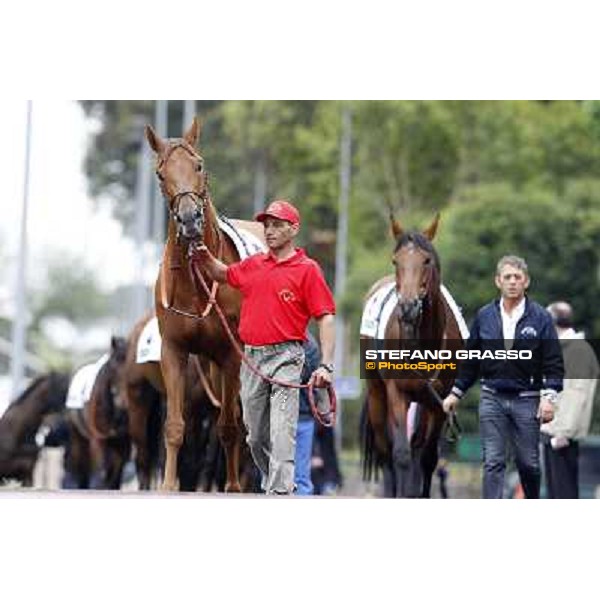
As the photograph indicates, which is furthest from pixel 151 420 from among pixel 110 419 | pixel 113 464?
pixel 113 464

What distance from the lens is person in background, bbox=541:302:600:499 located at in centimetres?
1631

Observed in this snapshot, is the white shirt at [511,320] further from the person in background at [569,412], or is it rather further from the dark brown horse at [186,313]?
the dark brown horse at [186,313]

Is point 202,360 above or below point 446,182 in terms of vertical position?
below

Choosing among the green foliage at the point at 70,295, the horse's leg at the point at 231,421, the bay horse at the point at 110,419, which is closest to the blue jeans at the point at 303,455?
the horse's leg at the point at 231,421

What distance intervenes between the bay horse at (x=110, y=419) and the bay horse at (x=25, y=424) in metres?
0.61

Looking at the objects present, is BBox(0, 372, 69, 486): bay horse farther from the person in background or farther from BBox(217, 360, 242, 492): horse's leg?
the person in background

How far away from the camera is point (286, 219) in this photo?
42.4 ft

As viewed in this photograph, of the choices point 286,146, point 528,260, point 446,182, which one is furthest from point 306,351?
point 286,146

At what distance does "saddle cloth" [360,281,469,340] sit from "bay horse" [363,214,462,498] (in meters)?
0.05

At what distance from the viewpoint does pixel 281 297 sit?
1310cm

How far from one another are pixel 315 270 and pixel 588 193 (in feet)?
76.9

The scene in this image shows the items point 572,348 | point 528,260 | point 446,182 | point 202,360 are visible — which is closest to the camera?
point 202,360
